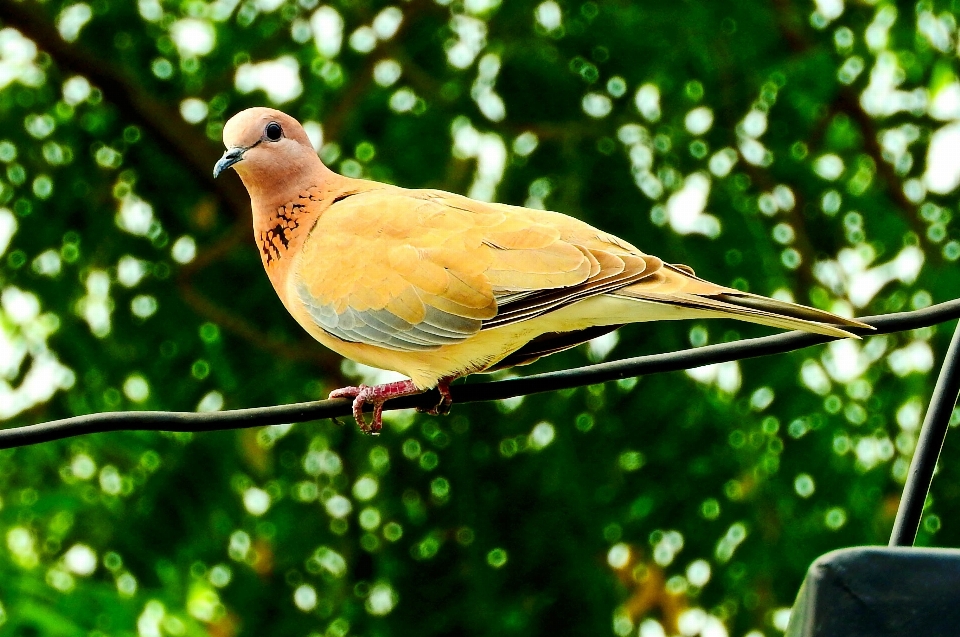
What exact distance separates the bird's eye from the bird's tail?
1418mm

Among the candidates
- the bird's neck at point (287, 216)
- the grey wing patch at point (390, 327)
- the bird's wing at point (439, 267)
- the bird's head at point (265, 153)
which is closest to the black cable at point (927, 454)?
the bird's wing at point (439, 267)

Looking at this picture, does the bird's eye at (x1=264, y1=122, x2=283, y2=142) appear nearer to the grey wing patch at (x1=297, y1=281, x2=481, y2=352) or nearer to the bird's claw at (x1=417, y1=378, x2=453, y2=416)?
the grey wing patch at (x1=297, y1=281, x2=481, y2=352)

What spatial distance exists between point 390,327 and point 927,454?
1496 mm

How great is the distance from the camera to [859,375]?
516cm

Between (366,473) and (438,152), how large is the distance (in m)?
1.27

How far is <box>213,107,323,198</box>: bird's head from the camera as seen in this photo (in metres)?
3.80

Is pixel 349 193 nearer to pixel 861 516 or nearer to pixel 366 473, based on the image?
pixel 366 473

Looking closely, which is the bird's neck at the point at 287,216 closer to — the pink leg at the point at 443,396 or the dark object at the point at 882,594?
the pink leg at the point at 443,396

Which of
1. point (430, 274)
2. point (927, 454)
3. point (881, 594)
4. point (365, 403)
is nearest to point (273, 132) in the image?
point (430, 274)

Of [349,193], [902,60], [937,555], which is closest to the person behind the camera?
[937,555]

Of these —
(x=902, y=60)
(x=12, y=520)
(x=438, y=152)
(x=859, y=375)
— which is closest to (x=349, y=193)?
(x=438, y=152)

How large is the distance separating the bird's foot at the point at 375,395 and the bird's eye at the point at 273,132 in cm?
80

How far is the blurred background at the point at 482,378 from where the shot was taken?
5.03 meters

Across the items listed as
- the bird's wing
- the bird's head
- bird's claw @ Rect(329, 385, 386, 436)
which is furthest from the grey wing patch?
the bird's head
